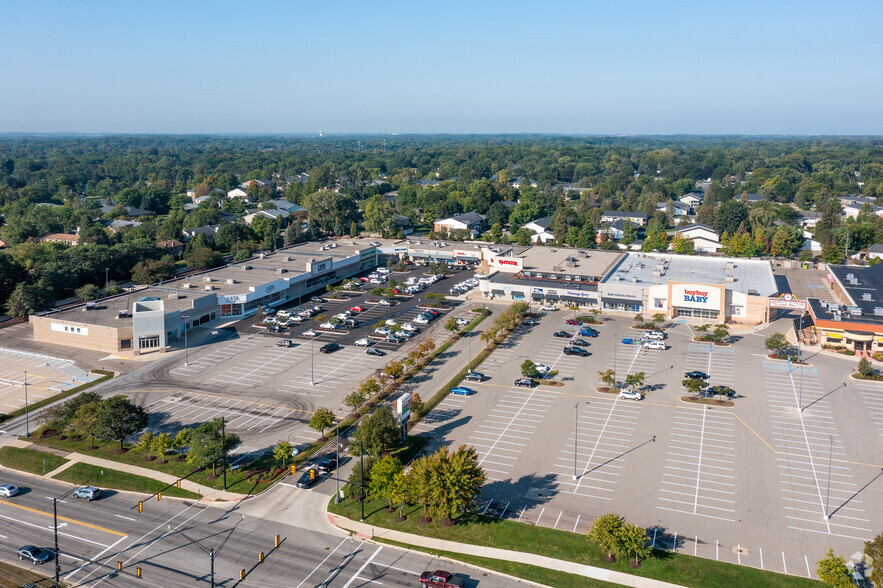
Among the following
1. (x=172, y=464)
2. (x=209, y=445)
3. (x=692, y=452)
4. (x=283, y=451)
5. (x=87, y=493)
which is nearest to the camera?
(x=87, y=493)

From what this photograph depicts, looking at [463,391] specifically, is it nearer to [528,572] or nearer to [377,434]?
[377,434]

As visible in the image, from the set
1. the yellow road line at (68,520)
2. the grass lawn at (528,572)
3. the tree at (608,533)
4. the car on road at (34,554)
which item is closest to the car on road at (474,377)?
the grass lawn at (528,572)

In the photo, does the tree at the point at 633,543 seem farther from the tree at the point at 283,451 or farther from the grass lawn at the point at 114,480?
the grass lawn at the point at 114,480

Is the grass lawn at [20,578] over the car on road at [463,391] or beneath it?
beneath

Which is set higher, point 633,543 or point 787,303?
point 787,303

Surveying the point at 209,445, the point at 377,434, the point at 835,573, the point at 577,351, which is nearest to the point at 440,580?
the point at 377,434

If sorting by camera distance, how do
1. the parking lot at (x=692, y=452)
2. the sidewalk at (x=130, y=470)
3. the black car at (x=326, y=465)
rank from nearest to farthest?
the parking lot at (x=692, y=452) → the sidewalk at (x=130, y=470) → the black car at (x=326, y=465)
